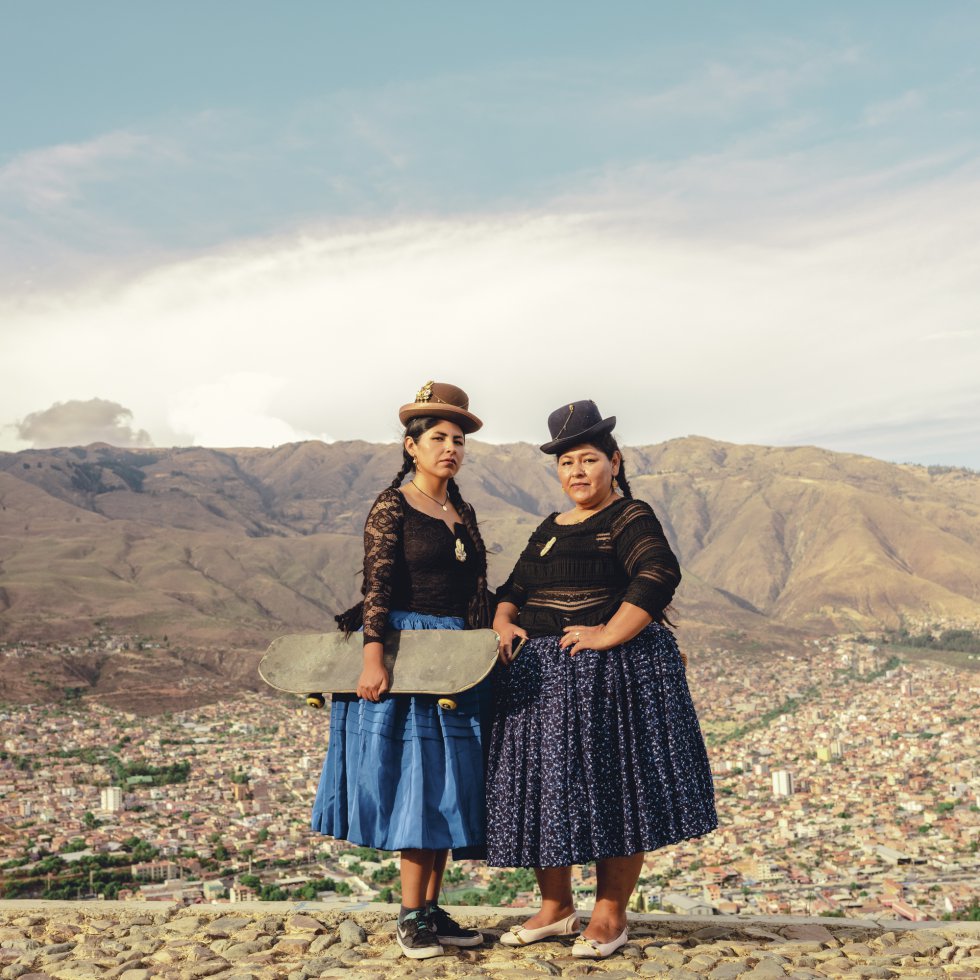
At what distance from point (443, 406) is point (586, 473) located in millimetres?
695

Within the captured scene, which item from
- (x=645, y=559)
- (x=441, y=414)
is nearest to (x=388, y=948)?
(x=645, y=559)

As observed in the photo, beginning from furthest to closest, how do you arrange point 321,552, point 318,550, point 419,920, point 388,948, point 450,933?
point 318,550, point 321,552, point 388,948, point 450,933, point 419,920

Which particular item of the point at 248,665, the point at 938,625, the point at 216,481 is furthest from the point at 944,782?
the point at 216,481

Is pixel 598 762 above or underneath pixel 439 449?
underneath

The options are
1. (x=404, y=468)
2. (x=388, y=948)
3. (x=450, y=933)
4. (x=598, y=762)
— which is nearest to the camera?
(x=598, y=762)

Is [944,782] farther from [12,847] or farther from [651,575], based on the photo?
[651,575]

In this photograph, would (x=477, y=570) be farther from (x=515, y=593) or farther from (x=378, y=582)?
(x=378, y=582)

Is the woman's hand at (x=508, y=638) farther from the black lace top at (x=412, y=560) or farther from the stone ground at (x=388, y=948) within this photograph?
the stone ground at (x=388, y=948)

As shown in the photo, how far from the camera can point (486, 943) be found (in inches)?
197

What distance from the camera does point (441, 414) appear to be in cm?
494

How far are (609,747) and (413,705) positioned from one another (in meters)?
0.83

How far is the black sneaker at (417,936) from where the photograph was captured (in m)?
4.77

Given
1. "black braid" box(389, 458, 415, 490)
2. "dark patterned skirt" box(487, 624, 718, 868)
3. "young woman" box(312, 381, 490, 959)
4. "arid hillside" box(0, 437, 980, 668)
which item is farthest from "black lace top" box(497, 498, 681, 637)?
"arid hillside" box(0, 437, 980, 668)

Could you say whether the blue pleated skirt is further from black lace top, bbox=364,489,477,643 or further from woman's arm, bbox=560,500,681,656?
woman's arm, bbox=560,500,681,656
